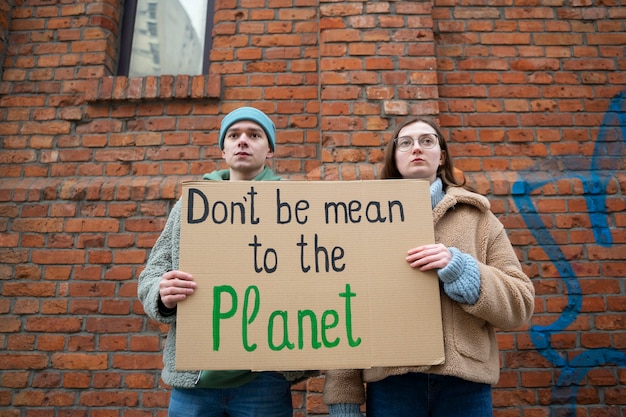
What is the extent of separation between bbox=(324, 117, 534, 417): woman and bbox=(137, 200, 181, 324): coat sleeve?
58 cm

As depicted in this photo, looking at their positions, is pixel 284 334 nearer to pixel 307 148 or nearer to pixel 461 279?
pixel 461 279

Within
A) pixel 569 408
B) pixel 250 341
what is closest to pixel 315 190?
pixel 250 341

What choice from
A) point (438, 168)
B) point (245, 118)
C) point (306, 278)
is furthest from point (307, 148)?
point (306, 278)

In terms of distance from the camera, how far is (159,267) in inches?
58.4

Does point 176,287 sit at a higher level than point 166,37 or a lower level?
lower

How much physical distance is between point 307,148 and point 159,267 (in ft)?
4.25

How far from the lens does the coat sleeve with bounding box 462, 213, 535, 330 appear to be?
122 cm

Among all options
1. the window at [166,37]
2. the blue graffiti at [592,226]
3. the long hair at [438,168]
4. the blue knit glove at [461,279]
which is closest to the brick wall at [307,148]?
the blue graffiti at [592,226]

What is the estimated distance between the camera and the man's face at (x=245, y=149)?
5.10ft

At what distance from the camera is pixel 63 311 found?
7.74 feet

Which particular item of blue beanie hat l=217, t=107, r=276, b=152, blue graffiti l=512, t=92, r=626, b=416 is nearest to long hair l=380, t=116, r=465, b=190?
blue beanie hat l=217, t=107, r=276, b=152

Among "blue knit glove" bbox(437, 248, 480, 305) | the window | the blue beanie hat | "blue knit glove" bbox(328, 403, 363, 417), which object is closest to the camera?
"blue knit glove" bbox(437, 248, 480, 305)

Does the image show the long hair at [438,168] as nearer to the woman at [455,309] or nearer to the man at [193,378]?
the woman at [455,309]

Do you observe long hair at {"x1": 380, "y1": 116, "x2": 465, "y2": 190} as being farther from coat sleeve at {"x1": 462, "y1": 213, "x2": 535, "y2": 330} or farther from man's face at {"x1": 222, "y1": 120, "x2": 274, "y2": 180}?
man's face at {"x1": 222, "y1": 120, "x2": 274, "y2": 180}
